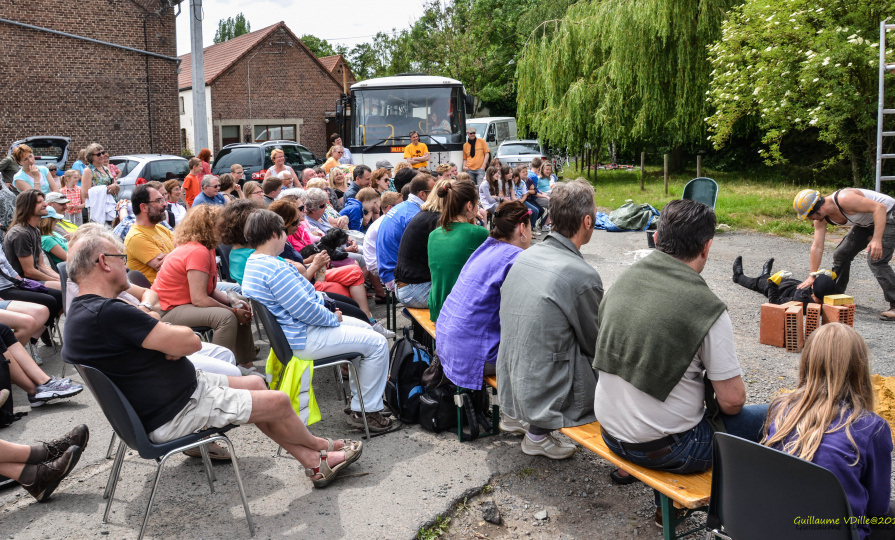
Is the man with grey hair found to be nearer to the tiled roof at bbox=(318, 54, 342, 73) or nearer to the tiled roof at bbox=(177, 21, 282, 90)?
the tiled roof at bbox=(177, 21, 282, 90)

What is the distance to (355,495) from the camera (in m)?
3.89

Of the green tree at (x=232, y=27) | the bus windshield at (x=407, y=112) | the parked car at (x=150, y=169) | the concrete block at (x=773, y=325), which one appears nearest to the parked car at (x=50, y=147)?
the parked car at (x=150, y=169)

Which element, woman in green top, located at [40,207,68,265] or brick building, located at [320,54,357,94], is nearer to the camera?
woman in green top, located at [40,207,68,265]

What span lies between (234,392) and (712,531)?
234 centimetres

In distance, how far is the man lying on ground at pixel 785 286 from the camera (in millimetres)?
6531

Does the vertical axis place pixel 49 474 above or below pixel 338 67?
below

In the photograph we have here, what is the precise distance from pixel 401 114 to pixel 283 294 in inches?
436

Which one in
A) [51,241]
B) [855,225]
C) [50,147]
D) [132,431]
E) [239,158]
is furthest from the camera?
[50,147]

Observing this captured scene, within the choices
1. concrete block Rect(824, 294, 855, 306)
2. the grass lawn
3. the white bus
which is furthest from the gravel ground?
the white bus

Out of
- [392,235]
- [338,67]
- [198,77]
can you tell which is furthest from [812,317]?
[338,67]

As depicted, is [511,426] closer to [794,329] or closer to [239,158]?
[794,329]

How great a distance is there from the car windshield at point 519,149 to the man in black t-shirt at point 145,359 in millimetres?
22687

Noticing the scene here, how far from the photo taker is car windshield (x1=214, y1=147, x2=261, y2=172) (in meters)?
17.0

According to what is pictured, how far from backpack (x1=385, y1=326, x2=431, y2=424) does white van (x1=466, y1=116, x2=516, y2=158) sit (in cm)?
2115
